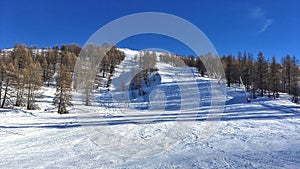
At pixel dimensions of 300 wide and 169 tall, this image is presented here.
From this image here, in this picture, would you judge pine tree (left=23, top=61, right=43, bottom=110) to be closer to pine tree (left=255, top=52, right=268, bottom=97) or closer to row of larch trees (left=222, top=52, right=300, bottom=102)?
row of larch trees (left=222, top=52, right=300, bottom=102)

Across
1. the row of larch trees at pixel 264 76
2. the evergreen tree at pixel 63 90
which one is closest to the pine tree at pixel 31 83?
the evergreen tree at pixel 63 90

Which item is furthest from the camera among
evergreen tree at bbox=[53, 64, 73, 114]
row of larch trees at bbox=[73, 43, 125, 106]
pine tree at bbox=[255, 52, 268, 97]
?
pine tree at bbox=[255, 52, 268, 97]

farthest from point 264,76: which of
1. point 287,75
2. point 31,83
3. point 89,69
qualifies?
point 31,83

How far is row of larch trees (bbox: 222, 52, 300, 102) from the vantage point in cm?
4678

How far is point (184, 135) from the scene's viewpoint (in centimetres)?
1039

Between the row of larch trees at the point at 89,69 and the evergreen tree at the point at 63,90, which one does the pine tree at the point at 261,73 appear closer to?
the row of larch trees at the point at 89,69

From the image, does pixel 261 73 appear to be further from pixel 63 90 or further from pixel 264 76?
pixel 63 90

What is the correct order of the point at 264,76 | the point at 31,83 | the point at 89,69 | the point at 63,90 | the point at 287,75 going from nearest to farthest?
the point at 89,69
the point at 63,90
the point at 31,83
the point at 264,76
the point at 287,75

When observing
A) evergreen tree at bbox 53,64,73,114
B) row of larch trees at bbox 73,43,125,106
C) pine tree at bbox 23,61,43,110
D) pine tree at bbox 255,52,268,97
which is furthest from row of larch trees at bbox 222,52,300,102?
pine tree at bbox 23,61,43,110

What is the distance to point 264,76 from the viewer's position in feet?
154

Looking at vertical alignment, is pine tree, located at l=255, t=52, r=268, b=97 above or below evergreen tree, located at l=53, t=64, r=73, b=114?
above

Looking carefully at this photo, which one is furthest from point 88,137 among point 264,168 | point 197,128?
point 264,168

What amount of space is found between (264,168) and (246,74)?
2216 inches

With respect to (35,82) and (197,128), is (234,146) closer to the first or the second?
(197,128)
